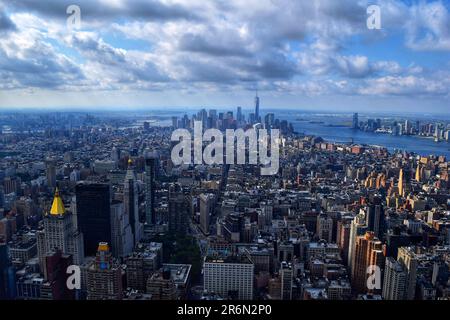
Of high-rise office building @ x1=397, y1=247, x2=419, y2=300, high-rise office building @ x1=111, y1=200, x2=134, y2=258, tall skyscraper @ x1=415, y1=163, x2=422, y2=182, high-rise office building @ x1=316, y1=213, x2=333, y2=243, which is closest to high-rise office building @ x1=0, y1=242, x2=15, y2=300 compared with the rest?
high-rise office building @ x1=111, y1=200, x2=134, y2=258

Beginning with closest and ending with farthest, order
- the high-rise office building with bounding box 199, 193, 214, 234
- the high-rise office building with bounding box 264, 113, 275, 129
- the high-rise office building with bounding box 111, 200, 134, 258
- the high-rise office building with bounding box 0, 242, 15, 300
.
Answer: the high-rise office building with bounding box 0, 242, 15, 300 → the high-rise office building with bounding box 111, 200, 134, 258 → the high-rise office building with bounding box 264, 113, 275, 129 → the high-rise office building with bounding box 199, 193, 214, 234

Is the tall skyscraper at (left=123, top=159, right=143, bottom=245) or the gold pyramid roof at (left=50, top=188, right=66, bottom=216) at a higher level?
the gold pyramid roof at (left=50, top=188, right=66, bottom=216)

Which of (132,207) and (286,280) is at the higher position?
(132,207)

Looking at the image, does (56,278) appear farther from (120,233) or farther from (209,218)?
(209,218)

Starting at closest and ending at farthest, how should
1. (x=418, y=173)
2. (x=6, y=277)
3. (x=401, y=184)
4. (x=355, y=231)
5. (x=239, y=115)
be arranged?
(x=6, y=277) → (x=355, y=231) → (x=239, y=115) → (x=401, y=184) → (x=418, y=173)

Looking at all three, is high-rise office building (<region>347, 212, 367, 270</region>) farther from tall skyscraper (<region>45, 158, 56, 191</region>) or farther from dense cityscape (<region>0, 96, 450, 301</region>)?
tall skyscraper (<region>45, 158, 56, 191</region>)

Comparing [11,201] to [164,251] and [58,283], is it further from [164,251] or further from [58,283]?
[58,283]

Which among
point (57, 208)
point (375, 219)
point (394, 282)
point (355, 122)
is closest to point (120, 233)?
point (57, 208)
